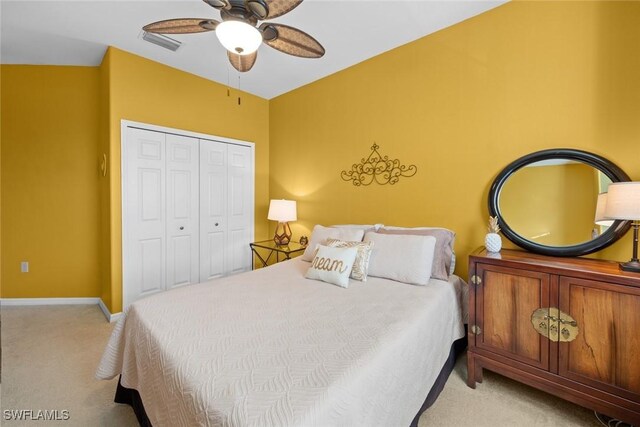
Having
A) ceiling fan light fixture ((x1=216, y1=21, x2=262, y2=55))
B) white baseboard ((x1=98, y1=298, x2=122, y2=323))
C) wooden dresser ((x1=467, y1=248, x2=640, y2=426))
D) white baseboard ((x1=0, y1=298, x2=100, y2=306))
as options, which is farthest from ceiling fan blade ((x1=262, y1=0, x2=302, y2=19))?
white baseboard ((x1=0, y1=298, x2=100, y2=306))

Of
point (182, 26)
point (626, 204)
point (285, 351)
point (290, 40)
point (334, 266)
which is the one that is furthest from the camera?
point (334, 266)

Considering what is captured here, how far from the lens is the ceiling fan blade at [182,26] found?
5.27 ft

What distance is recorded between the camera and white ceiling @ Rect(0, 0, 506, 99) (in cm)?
217

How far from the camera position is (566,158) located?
1.91 metres

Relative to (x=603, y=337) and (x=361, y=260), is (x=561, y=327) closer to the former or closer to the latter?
(x=603, y=337)

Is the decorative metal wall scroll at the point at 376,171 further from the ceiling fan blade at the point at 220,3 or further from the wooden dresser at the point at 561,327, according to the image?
the ceiling fan blade at the point at 220,3

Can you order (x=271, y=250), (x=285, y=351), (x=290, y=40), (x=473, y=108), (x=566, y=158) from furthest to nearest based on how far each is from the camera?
1. (x=271, y=250)
2. (x=473, y=108)
3. (x=566, y=158)
4. (x=290, y=40)
5. (x=285, y=351)

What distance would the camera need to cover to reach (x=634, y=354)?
1.38 metres

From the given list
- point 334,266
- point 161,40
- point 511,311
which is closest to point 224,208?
point 161,40

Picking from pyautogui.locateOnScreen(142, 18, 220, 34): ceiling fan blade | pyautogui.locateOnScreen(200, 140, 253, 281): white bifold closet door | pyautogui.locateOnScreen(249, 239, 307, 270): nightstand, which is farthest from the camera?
pyautogui.locateOnScreen(200, 140, 253, 281): white bifold closet door

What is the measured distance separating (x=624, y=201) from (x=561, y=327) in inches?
29.7

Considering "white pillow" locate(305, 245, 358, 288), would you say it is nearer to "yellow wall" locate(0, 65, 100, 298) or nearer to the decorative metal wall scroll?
the decorative metal wall scroll

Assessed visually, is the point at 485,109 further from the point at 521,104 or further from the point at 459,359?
the point at 459,359

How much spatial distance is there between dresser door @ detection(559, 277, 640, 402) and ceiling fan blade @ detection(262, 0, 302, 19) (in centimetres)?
213
